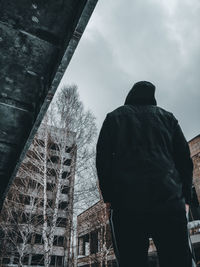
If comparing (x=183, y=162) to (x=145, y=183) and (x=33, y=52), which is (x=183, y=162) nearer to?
(x=145, y=183)

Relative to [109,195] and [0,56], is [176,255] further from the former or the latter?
[0,56]

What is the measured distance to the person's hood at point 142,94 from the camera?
204 cm

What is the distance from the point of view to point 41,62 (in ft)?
5.68

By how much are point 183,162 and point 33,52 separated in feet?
4.80

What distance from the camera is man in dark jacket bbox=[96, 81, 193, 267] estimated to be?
1.28m

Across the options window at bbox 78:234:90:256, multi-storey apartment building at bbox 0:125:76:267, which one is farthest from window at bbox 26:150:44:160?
window at bbox 78:234:90:256

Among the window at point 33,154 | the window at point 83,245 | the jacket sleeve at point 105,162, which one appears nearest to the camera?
the jacket sleeve at point 105,162

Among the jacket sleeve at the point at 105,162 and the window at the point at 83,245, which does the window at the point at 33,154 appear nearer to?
the jacket sleeve at the point at 105,162

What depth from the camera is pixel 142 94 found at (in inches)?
80.4

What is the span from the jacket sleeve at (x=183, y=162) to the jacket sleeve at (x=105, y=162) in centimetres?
54

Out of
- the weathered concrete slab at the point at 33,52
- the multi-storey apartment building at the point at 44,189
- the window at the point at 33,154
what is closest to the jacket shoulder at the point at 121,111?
the weathered concrete slab at the point at 33,52

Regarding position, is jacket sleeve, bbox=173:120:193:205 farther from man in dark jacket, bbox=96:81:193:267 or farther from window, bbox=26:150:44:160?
window, bbox=26:150:44:160

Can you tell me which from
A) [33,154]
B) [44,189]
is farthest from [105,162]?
[33,154]

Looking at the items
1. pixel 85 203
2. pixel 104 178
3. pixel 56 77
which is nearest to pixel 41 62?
pixel 56 77
